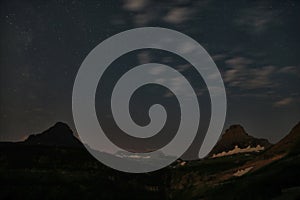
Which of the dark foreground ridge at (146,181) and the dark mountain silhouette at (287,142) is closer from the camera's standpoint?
the dark foreground ridge at (146,181)

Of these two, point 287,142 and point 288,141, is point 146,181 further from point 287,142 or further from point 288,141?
point 288,141

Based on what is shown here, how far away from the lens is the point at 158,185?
537 ft

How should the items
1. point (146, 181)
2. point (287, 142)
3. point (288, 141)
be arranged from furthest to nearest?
point (146, 181), point (288, 141), point (287, 142)

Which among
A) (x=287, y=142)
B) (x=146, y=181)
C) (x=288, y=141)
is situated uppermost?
(x=288, y=141)

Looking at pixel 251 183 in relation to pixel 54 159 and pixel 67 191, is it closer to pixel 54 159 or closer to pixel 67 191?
pixel 67 191

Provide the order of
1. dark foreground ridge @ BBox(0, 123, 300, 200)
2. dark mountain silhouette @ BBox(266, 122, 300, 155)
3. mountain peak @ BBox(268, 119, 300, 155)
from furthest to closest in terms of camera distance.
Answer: mountain peak @ BBox(268, 119, 300, 155) < dark mountain silhouette @ BBox(266, 122, 300, 155) < dark foreground ridge @ BBox(0, 123, 300, 200)

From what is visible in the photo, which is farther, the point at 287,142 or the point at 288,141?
the point at 288,141

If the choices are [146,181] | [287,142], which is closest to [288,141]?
[287,142]

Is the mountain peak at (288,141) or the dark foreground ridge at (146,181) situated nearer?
the dark foreground ridge at (146,181)

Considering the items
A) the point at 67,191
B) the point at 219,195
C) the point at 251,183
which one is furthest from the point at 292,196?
the point at 67,191

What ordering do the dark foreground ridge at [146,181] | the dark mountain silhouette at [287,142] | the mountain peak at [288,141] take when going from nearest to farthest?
the dark foreground ridge at [146,181] → the dark mountain silhouette at [287,142] → the mountain peak at [288,141]

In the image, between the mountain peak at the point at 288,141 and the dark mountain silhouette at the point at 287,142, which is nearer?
the dark mountain silhouette at the point at 287,142

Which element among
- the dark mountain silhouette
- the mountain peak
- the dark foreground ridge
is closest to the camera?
the dark foreground ridge

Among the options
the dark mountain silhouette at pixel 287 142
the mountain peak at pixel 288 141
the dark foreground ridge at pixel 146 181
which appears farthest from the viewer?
the mountain peak at pixel 288 141
